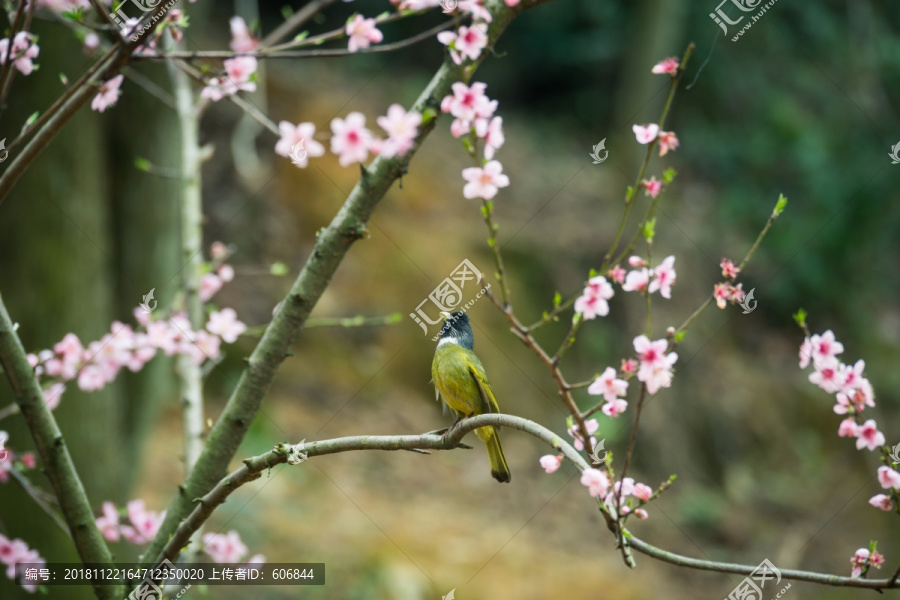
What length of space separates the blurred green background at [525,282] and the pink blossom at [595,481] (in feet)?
6.93

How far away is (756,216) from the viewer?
9.71m

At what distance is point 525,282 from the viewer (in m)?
8.26

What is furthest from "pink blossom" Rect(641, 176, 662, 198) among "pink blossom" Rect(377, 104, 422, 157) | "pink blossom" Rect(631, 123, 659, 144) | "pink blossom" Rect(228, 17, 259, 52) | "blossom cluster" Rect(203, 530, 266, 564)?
"pink blossom" Rect(228, 17, 259, 52)

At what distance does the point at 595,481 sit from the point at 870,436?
3.02 ft

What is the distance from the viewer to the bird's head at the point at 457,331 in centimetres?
275

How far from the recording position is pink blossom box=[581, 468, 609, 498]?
63.6 inches

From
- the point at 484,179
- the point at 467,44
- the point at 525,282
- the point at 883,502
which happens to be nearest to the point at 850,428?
the point at 883,502

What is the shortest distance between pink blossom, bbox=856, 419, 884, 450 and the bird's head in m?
1.26

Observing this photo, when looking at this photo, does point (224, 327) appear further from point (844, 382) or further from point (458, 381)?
point (844, 382)

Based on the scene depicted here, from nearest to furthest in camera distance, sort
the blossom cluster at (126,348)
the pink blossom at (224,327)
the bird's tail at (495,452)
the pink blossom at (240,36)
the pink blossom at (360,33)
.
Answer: the pink blossom at (360,33)
the bird's tail at (495,452)
the blossom cluster at (126,348)
the pink blossom at (224,327)
the pink blossom at (240,36)

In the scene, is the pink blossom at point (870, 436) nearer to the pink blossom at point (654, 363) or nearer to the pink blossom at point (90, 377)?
the pink blossom at point (654, 363)

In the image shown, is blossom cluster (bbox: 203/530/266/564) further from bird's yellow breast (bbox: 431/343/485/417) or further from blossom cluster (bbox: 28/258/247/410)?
bird's yellow breast (bbox: 431/343/485/417)

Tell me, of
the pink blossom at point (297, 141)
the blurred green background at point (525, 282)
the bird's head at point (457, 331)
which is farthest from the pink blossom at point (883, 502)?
the blurred green background at point (525, 282)

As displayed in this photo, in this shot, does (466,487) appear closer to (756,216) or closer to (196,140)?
(196,140)
